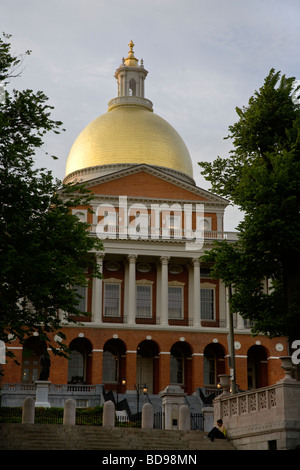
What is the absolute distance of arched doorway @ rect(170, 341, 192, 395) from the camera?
57562mm

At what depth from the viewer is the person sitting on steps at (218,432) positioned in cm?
2644

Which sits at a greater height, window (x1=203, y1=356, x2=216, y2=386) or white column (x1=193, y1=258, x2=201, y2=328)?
white column (x1=193, y1=258, x2=201, y2=328)

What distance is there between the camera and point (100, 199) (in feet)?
199

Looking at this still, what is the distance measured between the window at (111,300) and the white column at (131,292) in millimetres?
2218

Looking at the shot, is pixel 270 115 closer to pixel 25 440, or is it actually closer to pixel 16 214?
pixel 16 214

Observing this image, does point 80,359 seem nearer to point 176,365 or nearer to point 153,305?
point 153,305

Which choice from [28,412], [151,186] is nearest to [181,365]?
[151,186]

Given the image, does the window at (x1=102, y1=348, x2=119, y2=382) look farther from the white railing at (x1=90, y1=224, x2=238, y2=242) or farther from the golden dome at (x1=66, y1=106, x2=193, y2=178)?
the golden dome at (x1=66, y1=106, x2=193, y2=178)

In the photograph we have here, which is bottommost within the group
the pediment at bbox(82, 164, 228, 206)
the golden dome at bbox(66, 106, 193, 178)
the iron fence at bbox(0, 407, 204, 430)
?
the iron fence at bbox(0, 407, 204, 430)

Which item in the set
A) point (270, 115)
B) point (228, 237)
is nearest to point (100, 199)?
point (228, 237)

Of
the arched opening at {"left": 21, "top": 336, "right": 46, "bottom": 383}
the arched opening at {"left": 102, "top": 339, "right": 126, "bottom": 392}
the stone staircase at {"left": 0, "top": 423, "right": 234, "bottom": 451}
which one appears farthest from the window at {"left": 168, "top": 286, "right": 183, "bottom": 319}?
the stone staircase at {"left": 0, "top": 423, "right": 234, "bottom": 451}

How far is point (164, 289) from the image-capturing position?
57.7 meters

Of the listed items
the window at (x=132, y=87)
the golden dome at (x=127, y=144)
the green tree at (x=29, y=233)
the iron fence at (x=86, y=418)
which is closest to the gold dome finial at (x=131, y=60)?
the window at (x=132, y=87)

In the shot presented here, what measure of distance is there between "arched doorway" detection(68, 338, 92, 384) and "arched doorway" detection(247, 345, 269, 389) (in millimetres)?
12666
